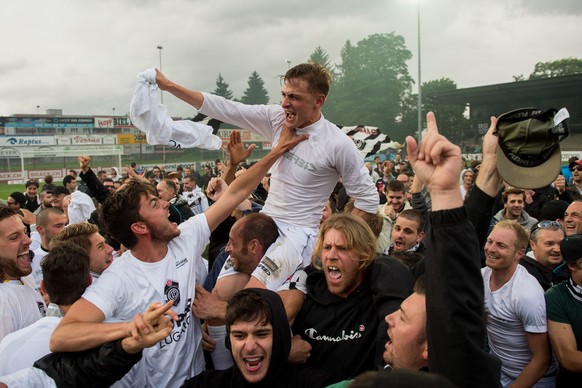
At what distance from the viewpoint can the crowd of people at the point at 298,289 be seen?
5.24 ft

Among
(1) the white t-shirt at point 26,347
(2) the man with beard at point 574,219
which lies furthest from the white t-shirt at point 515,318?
(1) the white t-shirt at point 26,347

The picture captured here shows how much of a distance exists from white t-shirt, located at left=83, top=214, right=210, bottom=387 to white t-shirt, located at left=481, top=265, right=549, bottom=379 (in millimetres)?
2220

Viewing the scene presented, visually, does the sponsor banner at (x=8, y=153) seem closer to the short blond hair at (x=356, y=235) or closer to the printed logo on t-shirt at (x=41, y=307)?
the printed logo on t-shirt at (x=41, y=307)

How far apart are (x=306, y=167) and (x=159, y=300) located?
1538 mm

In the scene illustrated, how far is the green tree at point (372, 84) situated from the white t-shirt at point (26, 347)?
67084 millimetres

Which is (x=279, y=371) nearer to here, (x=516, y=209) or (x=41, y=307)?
(x=41, y=307)

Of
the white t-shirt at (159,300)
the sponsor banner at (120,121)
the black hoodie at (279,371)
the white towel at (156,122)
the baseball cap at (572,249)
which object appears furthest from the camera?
the sponsor banner at (120,121)

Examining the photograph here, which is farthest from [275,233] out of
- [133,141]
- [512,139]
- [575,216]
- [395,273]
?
[133,141]

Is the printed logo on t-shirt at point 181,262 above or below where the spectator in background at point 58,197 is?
below

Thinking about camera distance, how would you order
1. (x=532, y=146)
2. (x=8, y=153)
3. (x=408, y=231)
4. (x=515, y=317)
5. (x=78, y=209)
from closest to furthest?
1. (x=532, y=146)
2. (x=515, y=317)
3. (x=408, y=231)
4. (x=78, y=209)
5. (x=8, y=153)

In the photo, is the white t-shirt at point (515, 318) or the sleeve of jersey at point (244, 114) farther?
the sleeve of jersey at point (244, 114)

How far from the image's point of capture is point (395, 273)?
285 centimetres

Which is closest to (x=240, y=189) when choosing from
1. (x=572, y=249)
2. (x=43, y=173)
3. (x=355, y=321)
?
(x=355, y=321)

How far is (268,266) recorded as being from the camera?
135 inches
